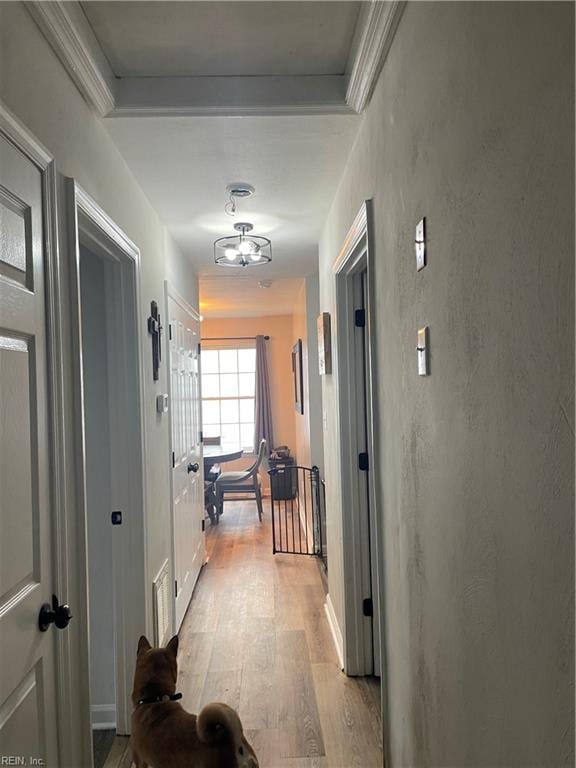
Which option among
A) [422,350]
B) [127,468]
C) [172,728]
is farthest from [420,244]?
[127,468]

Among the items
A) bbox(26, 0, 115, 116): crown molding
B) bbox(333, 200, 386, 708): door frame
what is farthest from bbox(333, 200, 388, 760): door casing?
bbox(26, 0, 115, 116): crown molding

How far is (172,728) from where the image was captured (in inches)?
59.9

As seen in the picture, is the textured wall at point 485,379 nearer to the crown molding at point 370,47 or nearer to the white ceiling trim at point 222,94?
the crown molding at point 370,47

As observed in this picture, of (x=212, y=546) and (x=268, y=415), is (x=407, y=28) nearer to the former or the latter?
(x=212, y=546)

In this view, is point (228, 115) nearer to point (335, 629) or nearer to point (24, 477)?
point (24, 477)

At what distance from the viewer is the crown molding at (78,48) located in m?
1.31

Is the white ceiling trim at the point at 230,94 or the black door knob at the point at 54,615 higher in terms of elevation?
the white ceiling trim at the point at 230,94

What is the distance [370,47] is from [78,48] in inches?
33.1

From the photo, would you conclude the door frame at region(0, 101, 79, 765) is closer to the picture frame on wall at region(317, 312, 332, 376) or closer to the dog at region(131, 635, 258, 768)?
the dog at region(131, 635, 258, 768)

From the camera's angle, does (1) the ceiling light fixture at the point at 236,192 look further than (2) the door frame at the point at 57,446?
Yes

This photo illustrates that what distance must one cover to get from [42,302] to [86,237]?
25.4 inches

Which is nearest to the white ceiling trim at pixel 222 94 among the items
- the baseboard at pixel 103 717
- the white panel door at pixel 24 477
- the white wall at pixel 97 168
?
the white wall at pixel 97 168

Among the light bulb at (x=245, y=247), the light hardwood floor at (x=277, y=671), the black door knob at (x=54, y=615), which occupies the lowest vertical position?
the light hardwood floor at (x=277, y=671)

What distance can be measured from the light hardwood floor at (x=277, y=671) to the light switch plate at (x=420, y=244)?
6.34 ft
